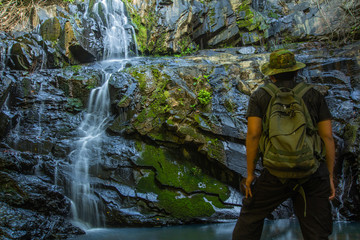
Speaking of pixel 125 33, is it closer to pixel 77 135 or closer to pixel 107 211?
pixel 77 135

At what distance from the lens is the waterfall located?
46.3 feet

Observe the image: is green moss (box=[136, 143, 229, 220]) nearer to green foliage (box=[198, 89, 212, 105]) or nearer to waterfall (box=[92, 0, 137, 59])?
green foliage (box=[198, 89, 212, 105])

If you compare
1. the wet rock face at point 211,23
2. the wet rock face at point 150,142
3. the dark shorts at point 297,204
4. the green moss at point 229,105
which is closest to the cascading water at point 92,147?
the wet rock face at point 150,142

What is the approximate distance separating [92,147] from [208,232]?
14.0 feet

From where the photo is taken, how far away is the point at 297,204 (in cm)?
251

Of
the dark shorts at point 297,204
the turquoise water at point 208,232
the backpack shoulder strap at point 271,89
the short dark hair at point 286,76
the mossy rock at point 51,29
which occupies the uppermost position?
the mossy rock at point 51,29

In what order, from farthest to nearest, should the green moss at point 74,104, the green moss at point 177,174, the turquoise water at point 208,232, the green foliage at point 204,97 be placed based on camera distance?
the green moss at point 74,104 → the green foliage at point 204,97 → the green moss at point 177,174 → the turquoise water at point 208,232

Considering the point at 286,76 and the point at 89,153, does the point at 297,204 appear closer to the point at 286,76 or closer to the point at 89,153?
the point at 286,76

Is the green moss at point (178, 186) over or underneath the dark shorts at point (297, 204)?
underneath

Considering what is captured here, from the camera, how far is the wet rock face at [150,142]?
6359 mm

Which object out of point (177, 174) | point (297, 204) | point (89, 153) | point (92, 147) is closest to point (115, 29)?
point (92, 147)

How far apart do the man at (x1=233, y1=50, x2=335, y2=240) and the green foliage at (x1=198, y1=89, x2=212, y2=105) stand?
224 inches

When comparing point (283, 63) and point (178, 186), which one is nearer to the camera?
point (283, 63)

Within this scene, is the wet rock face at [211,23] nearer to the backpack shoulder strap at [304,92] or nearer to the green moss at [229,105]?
the green moss at [229,105]
